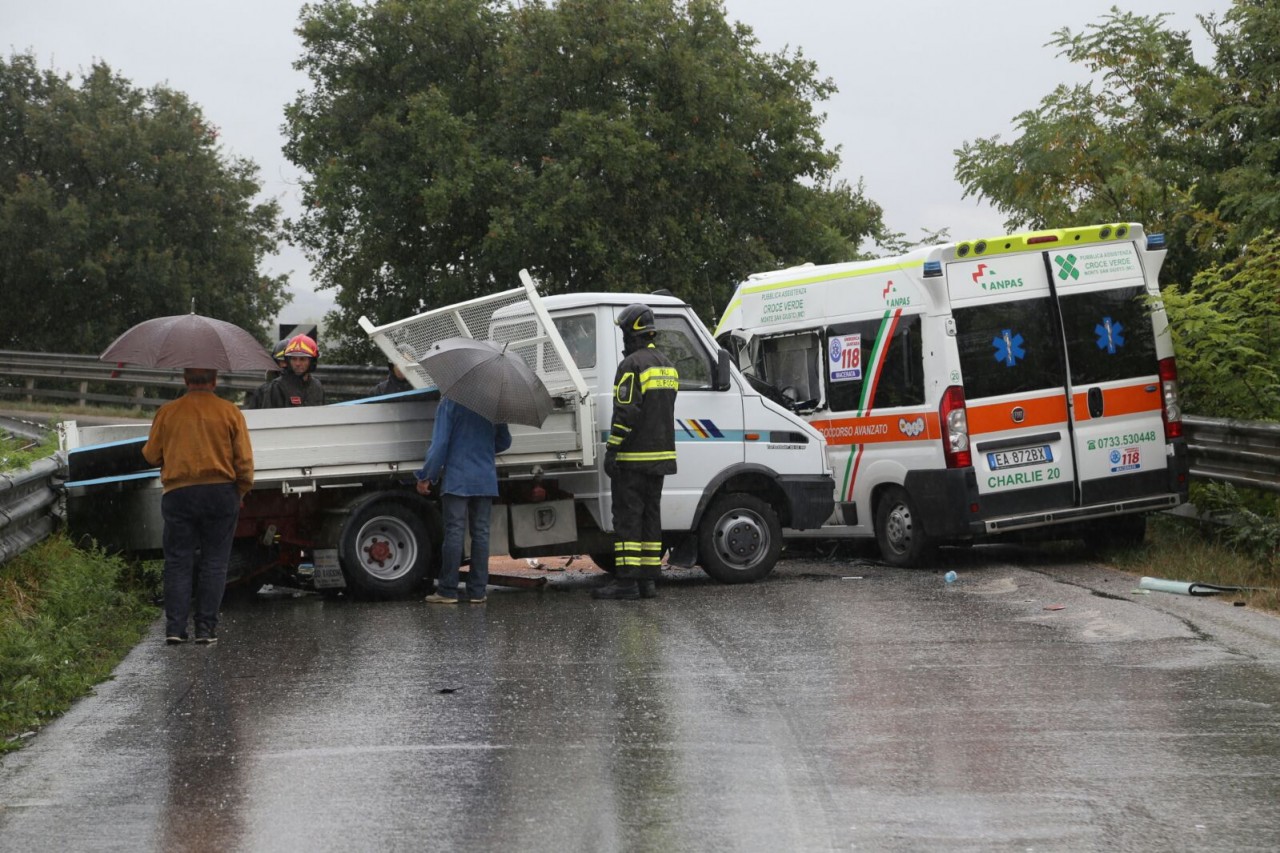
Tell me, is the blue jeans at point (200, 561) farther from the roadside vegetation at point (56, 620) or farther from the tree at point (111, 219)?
the tree at point (111, 219)

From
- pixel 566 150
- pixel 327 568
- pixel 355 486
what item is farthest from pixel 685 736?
pixel 566 150

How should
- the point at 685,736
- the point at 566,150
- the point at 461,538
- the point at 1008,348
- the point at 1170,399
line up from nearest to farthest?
the point at 685,736 → the point at 461,538 → the point at 1008,348 → the point at 1170,399 → the point at 566,150

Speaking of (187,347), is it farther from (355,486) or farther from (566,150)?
(566,150)

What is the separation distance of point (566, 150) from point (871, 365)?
1992cm

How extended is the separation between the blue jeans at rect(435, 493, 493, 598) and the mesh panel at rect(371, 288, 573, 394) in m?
1.06

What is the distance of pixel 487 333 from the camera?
491 inches

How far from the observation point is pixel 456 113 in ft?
116

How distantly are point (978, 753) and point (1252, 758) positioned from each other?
979 mm

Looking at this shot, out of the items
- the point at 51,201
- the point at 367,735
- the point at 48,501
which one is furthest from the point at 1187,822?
the point at 51,201

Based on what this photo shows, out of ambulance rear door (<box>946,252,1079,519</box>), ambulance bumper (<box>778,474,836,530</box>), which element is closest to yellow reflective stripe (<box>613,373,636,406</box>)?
ambulance bumper (<box>778,474,836,530</box>)

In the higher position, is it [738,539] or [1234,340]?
[1234,340]

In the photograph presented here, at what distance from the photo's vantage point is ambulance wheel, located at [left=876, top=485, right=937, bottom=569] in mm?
13273

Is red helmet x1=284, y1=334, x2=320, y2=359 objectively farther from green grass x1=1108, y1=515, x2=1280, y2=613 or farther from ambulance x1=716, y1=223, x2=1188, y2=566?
green grass x1=1108, y1=515, x2=1280, y2=613

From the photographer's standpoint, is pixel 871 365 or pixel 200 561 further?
pixel 871 365
